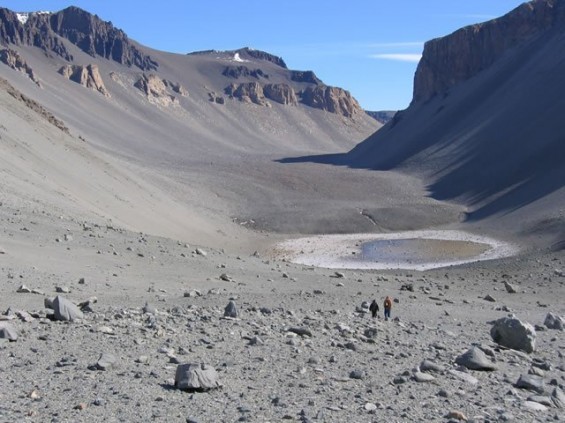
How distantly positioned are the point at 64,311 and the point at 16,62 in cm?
12714

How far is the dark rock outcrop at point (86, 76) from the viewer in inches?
5546

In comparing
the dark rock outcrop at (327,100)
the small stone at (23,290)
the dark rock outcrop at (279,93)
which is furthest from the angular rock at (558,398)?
the dark rock outcrop at (327,100)

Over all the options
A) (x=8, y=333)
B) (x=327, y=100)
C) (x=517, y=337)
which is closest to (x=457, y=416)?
(x=517, y=337)

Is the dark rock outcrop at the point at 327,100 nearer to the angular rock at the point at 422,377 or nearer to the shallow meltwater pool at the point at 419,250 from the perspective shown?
the shallow meltwater pool at the point at 419,250

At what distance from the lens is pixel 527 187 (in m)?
52.2

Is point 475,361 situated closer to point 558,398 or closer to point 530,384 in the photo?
point 530,384

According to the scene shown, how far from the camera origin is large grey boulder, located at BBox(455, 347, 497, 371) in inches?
416

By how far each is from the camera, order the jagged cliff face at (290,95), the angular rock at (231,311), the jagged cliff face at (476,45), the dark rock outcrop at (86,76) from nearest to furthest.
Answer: the angular rock at (231,311)
the jagged cliff face at (476,45)
the dark rock outcrop at (86,76)
the jagged cliff face at (290,95)

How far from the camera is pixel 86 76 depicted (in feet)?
465

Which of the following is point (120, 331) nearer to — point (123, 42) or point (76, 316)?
point (76, 316)

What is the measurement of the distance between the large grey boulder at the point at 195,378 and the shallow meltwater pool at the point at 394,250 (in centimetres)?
2521

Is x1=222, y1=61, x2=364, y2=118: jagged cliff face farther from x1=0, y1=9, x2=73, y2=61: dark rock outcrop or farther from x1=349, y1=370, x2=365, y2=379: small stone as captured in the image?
x1=349, y1=370, x2=365, y2=379: small stone

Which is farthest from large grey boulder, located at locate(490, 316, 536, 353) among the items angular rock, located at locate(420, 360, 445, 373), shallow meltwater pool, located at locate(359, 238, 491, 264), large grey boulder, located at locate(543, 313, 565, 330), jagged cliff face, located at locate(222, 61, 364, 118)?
jagged cliff face, located at locate(222, 61, 364, 118)

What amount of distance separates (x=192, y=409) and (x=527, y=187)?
157 feet
